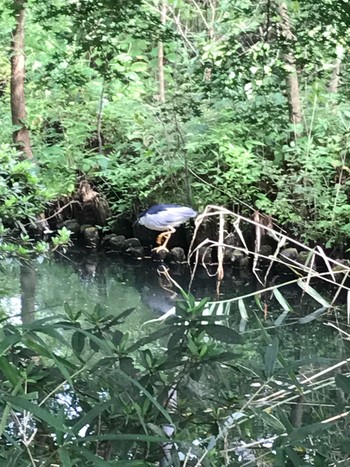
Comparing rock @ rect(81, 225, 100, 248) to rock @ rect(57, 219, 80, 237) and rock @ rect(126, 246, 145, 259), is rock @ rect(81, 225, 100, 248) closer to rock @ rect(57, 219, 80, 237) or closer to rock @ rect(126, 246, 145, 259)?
rock @ rect(57, 219, 80, 237)

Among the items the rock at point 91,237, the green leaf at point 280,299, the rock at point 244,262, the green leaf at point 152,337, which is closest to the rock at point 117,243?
the rock at point 91,237

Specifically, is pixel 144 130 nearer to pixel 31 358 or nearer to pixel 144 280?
pixel 144 280

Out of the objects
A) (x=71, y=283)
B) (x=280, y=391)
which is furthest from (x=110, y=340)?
(x=71, y=283)

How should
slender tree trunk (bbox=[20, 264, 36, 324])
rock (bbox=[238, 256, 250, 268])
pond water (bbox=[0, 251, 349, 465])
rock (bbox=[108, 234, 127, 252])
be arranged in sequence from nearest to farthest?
pond water (bbox=[0, 251, 349, 465])
slender tree trunk (bbox=[20, 264, 36, 324])
rock (bbox=[238, 256, 250, 268])
rock (bbox=[108, 234, 127, 252])

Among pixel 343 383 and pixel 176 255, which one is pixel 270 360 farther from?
pixel 176 255

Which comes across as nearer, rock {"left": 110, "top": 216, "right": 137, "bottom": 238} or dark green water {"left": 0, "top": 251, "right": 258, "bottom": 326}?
dark green water {"left": 0, "top": 251, "right": 258, "bottom": 326}

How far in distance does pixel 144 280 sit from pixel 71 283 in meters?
0.56

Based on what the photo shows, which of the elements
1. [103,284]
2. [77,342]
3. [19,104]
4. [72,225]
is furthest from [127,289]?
[77,342]

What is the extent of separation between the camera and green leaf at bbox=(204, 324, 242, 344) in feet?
1.83

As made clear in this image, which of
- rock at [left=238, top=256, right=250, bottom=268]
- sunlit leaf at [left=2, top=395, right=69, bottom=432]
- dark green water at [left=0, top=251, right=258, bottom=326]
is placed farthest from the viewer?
rock at [left=238, top=256, right=250, bottom=268]

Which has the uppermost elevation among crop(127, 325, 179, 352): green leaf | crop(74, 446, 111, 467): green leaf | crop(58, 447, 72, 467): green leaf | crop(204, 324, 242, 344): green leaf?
crop(58, 447, 72, 467): green leaf

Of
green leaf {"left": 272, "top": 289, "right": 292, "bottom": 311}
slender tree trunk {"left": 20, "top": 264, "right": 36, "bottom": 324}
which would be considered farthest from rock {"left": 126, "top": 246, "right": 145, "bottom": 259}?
green leaf {"left": 272, "top": 289, "right": 292, "bottom": 311}

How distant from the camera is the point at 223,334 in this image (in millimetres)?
561

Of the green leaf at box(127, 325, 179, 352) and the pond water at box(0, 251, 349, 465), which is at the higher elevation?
the green leaf at box(127, 325, 179, 352)
